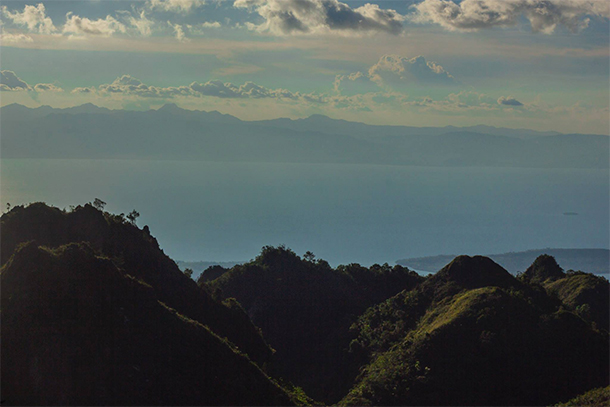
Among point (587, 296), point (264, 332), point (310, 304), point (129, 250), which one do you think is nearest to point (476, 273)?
point (587, 296)

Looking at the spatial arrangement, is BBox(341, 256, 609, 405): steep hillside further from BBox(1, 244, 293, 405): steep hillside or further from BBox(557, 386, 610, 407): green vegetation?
BBox(1, 244, 293, 405): steep hillside

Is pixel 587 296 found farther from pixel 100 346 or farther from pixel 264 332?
pixel 100 346

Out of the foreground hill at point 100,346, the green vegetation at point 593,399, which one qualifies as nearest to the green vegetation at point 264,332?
the foreground hill at point 100,346

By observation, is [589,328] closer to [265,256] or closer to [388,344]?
[388,344]

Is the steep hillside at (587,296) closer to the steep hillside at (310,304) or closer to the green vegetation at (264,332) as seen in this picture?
the green vegetation at (264,332)

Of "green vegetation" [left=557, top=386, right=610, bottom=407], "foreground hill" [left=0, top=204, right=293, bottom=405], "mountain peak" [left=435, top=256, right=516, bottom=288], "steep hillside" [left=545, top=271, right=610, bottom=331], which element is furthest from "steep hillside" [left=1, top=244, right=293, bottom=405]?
"steep hillside" [left=545, top=271, right=610, bottom=331]

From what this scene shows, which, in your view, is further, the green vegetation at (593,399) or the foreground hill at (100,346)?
the green vegetation at (593,399)
